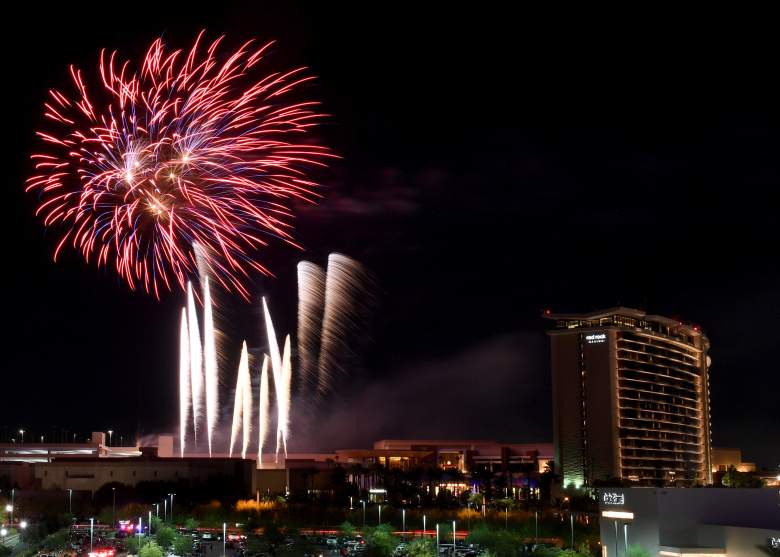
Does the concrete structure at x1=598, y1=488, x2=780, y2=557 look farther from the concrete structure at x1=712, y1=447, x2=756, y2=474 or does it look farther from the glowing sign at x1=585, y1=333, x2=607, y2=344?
the concrete structure at x1=712, y1=447, x2=756, y2=474

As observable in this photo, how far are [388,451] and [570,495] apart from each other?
36309mm

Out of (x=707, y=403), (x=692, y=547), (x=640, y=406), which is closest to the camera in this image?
(x=692, y=547)

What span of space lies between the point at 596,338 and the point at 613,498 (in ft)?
198

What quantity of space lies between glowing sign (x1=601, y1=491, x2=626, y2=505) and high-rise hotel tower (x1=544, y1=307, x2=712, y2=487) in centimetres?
5606

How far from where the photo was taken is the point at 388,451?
432ft

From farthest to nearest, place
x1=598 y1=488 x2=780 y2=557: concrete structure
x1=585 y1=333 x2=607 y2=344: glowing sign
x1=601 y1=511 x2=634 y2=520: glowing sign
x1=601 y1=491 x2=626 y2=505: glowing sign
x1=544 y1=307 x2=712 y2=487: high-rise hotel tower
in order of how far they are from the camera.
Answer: x1=585 y1=333 x2=607 y2=344: glowing sign, x1=544 y1=307 x2=712 y2=487: high-rise hotel tower, x1=601 y1=491 x2=626 y2=505: glowing sign, x1=601 y1=511 x2=634 y2=520: glowing sign, x1=598 y1=488 x2=780 y2=557: concrete structure

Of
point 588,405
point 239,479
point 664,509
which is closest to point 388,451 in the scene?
point 588,405

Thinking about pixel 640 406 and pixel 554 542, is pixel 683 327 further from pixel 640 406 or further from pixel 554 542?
pixel 554 542

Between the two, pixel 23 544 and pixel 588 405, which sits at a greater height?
pixel 588 405

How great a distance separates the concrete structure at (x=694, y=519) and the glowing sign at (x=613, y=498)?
Answer: 0.38 feet

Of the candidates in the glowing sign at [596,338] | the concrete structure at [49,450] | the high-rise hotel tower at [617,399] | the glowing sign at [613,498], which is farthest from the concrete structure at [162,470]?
the glowing sign at [613,498]

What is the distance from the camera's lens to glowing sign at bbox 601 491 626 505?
4450 cm

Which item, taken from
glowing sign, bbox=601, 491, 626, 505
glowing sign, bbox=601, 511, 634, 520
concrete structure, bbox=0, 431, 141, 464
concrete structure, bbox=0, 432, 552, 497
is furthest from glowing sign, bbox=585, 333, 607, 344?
glowing sign, bbox=601, 511, 634, 520

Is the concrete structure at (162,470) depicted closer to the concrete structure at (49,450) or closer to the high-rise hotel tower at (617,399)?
the concrete structure at (49,450)
